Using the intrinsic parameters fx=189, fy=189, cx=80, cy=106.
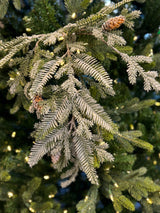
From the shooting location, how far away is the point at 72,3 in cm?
52

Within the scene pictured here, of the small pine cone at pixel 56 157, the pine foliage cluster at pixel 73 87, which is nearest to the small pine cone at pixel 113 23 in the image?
the pine foliage cluster at pixel 73 87

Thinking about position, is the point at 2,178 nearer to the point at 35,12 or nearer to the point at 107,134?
the point at 107,134

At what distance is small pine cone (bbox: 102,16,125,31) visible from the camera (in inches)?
17.4

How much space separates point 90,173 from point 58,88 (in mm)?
208

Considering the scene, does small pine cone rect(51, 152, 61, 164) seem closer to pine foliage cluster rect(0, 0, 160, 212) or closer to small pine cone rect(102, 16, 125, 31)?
pine foliage cluster rect(0, 0, 160, 212)

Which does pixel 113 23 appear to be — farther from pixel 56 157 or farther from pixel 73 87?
pixel 56 157

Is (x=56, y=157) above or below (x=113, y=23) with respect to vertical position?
below

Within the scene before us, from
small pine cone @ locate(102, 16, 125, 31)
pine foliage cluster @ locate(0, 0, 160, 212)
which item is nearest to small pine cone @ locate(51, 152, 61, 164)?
pine foliage cluster @ locate(0, 0, 160, 212)

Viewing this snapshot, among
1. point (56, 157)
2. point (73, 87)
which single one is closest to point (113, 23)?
point (73, 87)

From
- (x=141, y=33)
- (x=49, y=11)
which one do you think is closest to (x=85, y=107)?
(x=49, y=11)

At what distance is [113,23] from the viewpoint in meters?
0.45

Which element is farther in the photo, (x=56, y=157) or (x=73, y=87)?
(x=56, y=157)

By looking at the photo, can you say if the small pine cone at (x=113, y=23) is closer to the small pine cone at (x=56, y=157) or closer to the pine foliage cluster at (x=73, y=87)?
the pine foliage cluster at (x=73, y=87)

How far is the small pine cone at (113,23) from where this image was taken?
441 mm
